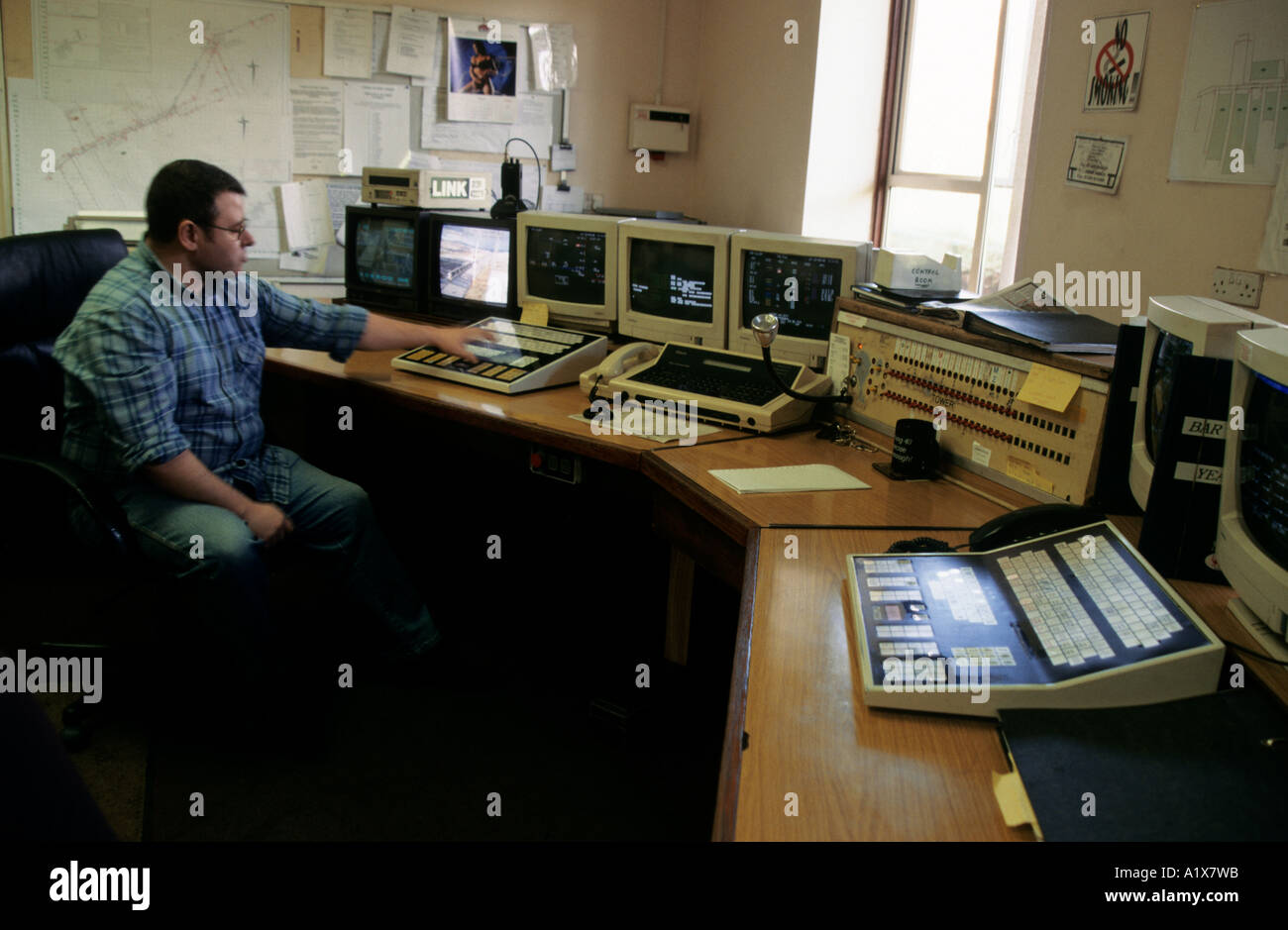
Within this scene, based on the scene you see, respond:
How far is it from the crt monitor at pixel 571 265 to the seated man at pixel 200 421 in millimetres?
788

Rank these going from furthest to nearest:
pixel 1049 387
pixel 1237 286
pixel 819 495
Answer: pixel 1237 286 → pixel 819 495 → pixel 1049 387

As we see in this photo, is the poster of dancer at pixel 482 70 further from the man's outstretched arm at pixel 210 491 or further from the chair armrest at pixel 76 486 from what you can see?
the chair armrest at pixel 76 486

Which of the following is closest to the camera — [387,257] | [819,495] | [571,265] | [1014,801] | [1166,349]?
[1014,801]

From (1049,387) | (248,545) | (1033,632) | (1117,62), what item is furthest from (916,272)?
(248,545)

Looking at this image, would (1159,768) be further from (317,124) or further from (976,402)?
(317,124)

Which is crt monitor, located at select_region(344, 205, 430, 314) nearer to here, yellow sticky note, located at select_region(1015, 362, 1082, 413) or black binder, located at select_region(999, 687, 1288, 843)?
yellow sticky note, located at select_region(1015, 362, 1082, 413)

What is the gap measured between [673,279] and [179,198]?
1.23 metres

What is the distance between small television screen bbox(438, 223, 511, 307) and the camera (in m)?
3.17

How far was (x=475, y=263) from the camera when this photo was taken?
3.23 metres

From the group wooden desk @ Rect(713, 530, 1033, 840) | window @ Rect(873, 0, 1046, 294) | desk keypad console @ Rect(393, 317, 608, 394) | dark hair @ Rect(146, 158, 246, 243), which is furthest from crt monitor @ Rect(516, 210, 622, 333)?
wooden desk @ Rect(713, 530, 1033, 840)

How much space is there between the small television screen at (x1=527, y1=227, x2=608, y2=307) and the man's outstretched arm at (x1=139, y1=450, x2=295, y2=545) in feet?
3.53

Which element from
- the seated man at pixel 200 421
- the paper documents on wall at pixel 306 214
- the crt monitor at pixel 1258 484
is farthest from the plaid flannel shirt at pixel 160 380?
the crt monitor at pixel 1258 484

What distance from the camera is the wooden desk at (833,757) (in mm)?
969

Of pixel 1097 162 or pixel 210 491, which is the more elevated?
pixel 1097 162
